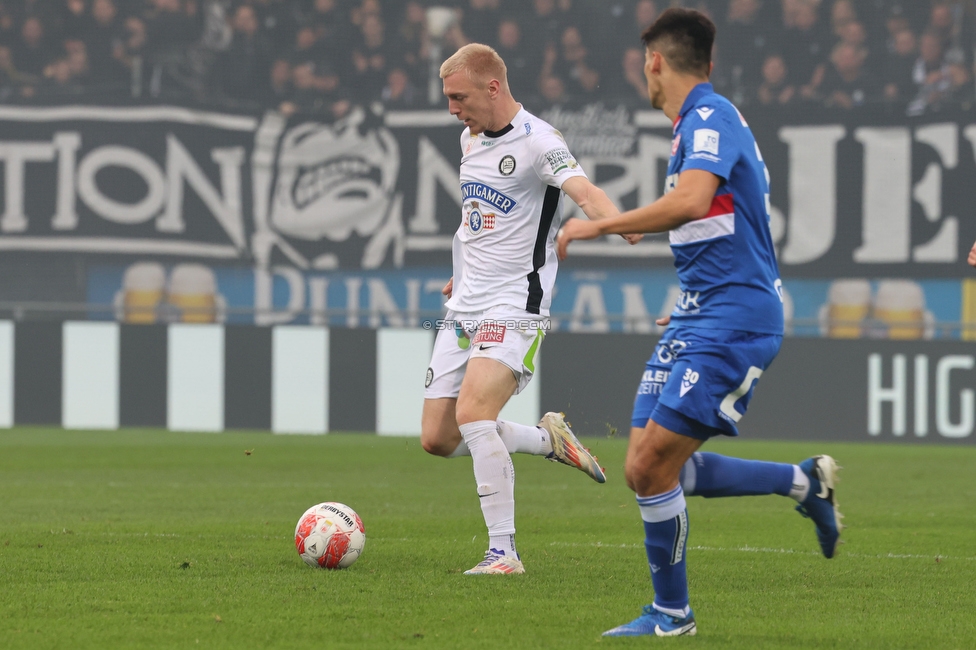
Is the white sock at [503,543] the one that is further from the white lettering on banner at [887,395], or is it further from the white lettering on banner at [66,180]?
the white lettering on banner at [66,180]

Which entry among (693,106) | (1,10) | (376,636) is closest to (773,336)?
(693,106)

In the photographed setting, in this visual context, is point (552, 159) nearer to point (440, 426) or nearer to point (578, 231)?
point (440, 426)

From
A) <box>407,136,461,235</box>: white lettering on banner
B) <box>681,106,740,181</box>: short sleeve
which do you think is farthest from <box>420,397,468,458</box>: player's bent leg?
<box>407,136,461,235</box>: white lettering on banner

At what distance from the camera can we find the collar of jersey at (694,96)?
4.53 metres

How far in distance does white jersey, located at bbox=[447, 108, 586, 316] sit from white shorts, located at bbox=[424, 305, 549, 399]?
49 mm

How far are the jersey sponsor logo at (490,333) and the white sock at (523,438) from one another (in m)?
0.46

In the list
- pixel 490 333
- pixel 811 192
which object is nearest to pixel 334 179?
pixel 811 192

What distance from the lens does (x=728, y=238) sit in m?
4.45

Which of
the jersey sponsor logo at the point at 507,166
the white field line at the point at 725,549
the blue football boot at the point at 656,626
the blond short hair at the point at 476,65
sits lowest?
the white field line at the point at 725,549

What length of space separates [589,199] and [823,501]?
4.96 feet

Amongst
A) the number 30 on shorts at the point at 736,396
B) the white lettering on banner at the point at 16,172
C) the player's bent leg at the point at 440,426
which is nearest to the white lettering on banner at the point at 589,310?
the white lettering on banner at the point at 16,172

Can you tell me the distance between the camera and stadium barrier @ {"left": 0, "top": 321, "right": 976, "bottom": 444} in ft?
45.6

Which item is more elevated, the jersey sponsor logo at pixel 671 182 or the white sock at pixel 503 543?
the jersey sponsor logo at pixel 671 182

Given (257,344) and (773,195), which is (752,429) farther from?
(257,344)
